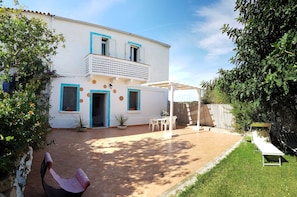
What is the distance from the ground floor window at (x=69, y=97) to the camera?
1201 cm

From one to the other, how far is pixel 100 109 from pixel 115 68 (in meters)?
4.04

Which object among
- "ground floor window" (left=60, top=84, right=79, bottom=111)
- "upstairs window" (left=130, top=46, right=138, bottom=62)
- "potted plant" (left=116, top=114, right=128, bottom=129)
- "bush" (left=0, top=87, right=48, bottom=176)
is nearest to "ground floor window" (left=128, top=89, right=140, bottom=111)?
"potted plant" (left=116, top=114, right=128, bottom=129)

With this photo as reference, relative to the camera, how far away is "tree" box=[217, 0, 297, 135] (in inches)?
107

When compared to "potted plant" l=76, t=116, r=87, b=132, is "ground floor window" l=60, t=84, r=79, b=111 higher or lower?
higher

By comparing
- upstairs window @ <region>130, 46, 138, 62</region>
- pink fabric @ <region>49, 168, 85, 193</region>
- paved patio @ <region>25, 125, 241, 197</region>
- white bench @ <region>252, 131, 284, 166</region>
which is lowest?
paved patio @ <region>25, 125, 241, 197</region>

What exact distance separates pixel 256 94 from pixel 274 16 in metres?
1.64

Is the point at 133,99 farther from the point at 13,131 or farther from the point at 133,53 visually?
the point at 13,131

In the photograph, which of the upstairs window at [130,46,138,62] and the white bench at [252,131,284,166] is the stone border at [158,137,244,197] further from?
the upstairs window at [130,46,138,62]

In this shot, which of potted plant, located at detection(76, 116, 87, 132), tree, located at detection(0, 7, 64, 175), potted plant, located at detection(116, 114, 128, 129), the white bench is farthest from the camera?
potted plant, located at detection(116, 114, 128, 129)

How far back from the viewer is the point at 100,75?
12.4m

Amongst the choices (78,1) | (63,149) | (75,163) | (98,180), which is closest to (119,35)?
(78,1)

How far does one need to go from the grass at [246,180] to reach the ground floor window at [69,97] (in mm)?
10100

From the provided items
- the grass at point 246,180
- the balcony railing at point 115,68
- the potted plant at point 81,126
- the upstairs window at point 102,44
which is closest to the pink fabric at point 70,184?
the grass at point 246,180

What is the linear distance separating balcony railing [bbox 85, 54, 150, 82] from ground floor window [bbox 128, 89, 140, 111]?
144 centimetres
